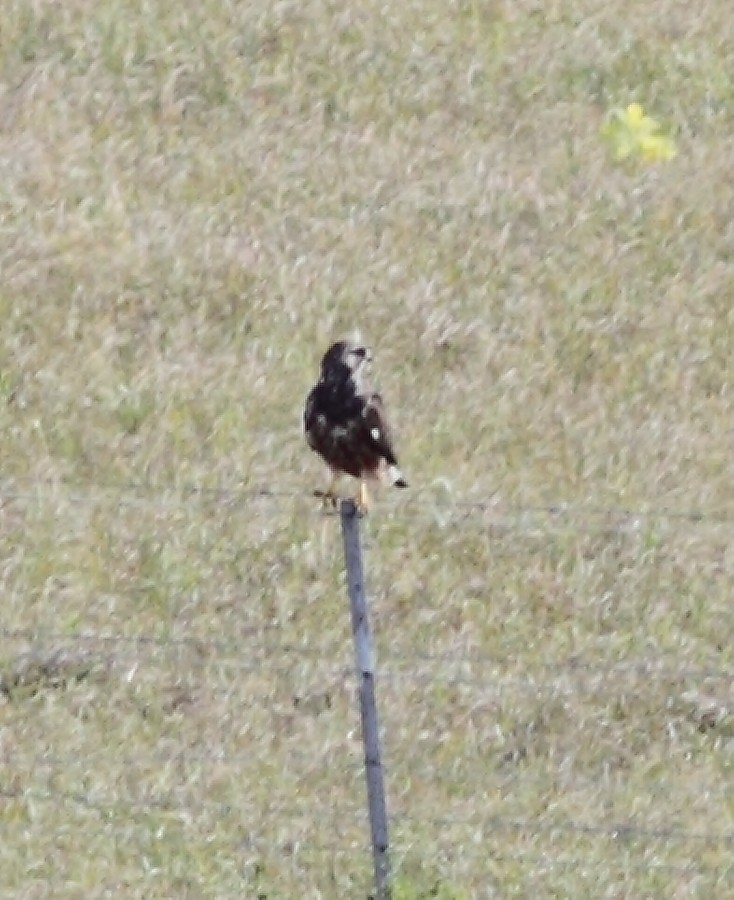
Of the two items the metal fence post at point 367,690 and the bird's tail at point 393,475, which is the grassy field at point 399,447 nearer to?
the metal fence post at point 367,690

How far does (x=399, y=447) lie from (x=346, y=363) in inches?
77.2

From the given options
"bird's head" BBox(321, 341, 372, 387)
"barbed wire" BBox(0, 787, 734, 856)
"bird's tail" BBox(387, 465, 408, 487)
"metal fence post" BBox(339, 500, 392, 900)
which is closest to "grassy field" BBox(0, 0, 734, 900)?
"barbed wire" BBox(0, 787, 734, 856)

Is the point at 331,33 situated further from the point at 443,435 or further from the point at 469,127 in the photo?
the point at 443,435

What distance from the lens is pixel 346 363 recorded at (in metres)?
6.66

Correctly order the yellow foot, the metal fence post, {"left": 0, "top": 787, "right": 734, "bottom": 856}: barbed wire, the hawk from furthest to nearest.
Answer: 1. {"left": 0, "top": 787, "right": 734, "bottom": 856}: barbed wire
2. the hawk
3. the yellow foot
4. the metal fence post

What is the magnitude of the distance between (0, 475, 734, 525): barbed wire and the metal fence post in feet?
7.23

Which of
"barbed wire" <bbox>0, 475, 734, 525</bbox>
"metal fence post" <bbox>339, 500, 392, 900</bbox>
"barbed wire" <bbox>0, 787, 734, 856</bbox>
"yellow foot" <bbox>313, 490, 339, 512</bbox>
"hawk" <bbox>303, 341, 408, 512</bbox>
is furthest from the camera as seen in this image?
"barbed wire" <bbox>0, 475, 734, 525</bbox>

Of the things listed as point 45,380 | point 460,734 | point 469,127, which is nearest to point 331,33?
point 469,127

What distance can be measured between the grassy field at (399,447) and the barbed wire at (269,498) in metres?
0.02

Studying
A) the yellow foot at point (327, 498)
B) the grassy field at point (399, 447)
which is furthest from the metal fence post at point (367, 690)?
the yellow foot at point (327, 498)

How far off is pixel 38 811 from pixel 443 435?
8.83 feet

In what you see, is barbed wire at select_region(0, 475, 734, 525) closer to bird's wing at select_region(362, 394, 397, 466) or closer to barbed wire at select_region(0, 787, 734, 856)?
Result: bird's wing at select_region(362, 394, 397, 466)

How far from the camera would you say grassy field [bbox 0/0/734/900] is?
6.73m

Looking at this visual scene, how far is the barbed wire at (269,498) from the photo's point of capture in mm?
8133
